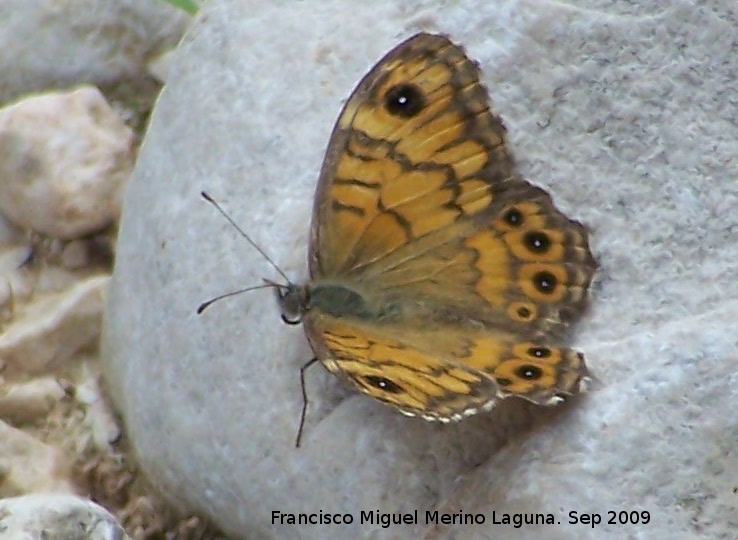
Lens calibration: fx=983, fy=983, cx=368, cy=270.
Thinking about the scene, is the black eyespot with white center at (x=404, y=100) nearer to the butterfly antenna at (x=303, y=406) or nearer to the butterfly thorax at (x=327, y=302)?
the butterfly thorax at (x=327, y=302)

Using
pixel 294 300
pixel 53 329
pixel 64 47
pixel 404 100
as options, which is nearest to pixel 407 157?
pixel 404 100

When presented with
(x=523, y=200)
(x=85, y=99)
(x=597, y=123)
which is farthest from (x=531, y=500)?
(x=85, y=99)

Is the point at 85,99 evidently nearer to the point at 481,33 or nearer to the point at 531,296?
the point at 481,33

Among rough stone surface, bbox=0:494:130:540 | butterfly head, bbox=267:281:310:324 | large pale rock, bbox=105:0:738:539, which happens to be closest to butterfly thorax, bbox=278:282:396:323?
butterfly head, bbox=267:281:310:324

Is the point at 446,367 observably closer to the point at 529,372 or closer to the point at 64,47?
the point at 529,372

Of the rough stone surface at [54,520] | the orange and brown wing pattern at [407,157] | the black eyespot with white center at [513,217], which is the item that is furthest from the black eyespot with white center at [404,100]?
the rough stone surface at [54,520]

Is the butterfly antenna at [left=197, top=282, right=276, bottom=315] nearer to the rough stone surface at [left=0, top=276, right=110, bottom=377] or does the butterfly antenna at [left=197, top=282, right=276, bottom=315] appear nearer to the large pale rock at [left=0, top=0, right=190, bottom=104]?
the rough stone surface at [left=0, top=276, right=110, bottom=377]

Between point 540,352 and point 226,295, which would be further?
point 226,295
